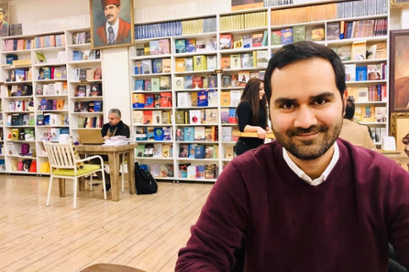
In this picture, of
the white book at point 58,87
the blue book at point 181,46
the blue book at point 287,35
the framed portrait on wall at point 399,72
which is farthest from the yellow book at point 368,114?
the white book at point 58,87

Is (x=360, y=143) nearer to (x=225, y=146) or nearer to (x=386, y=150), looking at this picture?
(x=386, y=150)

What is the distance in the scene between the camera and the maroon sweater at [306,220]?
87cm

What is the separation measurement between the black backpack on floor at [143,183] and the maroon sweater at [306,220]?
4.19m

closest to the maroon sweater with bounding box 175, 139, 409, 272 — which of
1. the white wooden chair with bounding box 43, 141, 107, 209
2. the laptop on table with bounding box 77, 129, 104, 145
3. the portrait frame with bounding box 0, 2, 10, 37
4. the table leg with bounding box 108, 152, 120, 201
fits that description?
the white wooden chair with bounding box 43, 141, 107, 209

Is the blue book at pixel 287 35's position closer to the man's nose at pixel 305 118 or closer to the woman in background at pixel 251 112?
the woman in background at pixel 251 112

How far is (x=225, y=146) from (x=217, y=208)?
4893 mm

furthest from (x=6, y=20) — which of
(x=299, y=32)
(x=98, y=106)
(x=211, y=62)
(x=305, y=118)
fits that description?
(x=305, y=118)

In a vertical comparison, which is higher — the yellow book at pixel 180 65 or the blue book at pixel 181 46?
the blue book at pixel 181 46

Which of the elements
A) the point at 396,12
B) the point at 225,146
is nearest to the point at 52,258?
the point at 225,146

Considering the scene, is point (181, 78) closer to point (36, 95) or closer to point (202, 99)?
point (202, 99)

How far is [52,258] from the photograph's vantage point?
2738 mm

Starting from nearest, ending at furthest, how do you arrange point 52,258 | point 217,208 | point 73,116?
point 217,208, point 52,258, point 73,116

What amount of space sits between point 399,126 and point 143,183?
3.92m

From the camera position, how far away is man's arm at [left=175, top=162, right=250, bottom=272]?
884 millimetres
